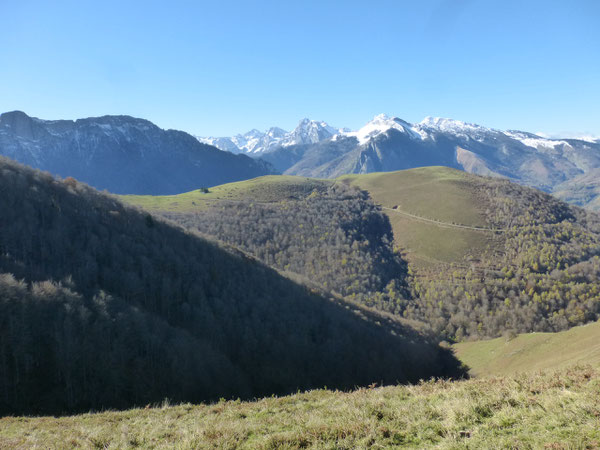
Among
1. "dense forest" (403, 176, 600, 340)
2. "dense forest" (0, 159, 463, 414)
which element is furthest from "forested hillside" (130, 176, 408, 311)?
"dense forest" (0, 159, 463, 414)

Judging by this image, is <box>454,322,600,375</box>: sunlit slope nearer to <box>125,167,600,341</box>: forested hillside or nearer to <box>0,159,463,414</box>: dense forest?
<box>0,159,463,414</box>: dense forest

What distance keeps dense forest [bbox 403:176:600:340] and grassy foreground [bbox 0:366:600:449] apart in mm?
108698

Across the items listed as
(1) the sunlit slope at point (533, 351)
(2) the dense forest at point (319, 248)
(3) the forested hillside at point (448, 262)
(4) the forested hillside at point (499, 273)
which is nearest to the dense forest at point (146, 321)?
(1) the sunlit slope at point (533, 351)

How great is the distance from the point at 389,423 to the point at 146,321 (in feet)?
155

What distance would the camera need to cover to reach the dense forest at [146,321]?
128ft

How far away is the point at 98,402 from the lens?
38.0 metres

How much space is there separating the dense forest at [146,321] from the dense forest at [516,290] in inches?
1679

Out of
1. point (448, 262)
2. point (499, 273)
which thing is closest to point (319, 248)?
point (448, 262)

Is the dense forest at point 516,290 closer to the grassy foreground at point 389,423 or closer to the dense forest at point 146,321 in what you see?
the dense forest at point 146,321

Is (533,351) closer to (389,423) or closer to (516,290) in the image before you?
(389,423)

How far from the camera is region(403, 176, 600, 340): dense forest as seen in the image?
120 m

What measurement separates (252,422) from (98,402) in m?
33.7

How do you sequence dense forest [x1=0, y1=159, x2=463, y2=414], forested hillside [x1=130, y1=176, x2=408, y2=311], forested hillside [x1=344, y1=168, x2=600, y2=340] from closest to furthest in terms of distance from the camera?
dense forest [x1=0, y1=159, x2=463, y2=414]
forested hillside [x1=344, y1=168, x2=600, y2=340]
forested hillside [x1=130, y1=176, x2=408, y2=311]

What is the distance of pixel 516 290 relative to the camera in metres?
137
